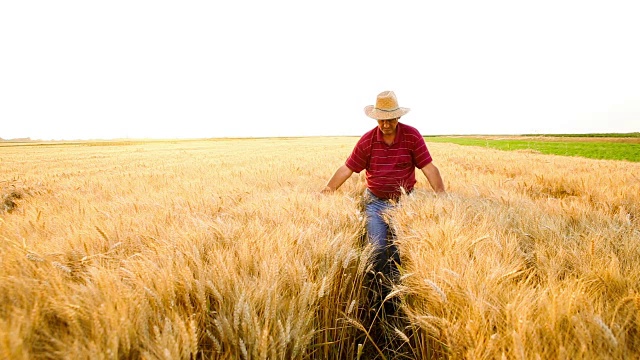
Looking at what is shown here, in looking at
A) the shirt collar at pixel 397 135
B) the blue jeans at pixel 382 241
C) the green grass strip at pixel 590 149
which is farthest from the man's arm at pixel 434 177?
the green grass strip at pixel 590 149

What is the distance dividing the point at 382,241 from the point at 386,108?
1.61 meters

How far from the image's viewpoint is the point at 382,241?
7.82ft

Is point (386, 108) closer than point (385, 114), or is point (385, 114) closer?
point (385, 114)

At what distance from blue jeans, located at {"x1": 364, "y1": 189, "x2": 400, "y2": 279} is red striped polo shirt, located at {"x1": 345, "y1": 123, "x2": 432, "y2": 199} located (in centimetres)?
25

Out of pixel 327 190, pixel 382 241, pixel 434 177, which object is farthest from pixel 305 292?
pixel 434 177

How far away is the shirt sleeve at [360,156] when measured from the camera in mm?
3682

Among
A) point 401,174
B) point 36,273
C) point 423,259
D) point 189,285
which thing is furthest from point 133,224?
point 401,174

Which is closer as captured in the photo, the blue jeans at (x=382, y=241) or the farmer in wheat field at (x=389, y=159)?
the blue jeans at (x=382, y=241)

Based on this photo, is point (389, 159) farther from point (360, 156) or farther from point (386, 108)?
point (386, 108)

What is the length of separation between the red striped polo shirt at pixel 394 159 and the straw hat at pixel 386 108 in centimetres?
33

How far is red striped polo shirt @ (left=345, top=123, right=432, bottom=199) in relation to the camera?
354 cm

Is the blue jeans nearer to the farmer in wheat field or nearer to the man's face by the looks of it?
the farmer in wheat field

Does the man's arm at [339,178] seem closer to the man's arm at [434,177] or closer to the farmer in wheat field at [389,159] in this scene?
the farmer in wheat field at [389,159]

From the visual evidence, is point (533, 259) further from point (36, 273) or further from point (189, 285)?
point (36, 273)
